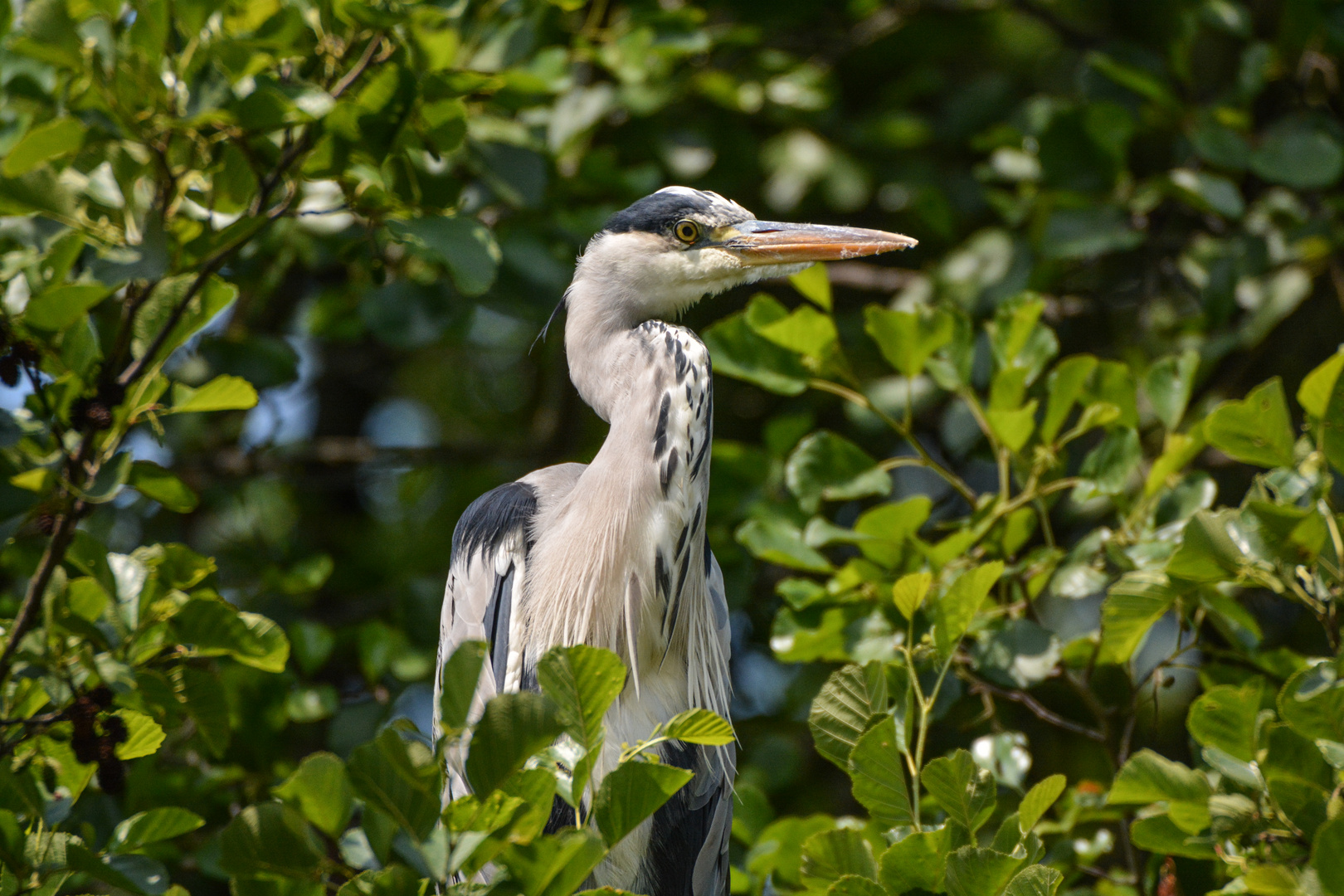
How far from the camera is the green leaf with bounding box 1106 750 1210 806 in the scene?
182cm

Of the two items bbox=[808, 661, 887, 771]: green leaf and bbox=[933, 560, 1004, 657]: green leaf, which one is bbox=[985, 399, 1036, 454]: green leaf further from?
bbox=[808, 661, 887, 771]: green leaf

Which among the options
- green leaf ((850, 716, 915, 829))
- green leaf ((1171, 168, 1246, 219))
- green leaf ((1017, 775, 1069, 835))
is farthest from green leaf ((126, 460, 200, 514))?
green leaf ((1171, 168, 1246, 219))

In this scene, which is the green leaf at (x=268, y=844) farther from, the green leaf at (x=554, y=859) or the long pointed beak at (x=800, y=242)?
the long pointed beak at (x=800, y=242)

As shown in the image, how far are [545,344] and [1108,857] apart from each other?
90.7 inches

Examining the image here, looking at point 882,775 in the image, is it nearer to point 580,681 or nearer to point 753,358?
point 580,681

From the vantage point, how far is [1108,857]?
2932mm

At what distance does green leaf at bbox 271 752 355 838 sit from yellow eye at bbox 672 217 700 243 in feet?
5.87

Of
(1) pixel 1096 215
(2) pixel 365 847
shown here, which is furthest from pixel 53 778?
(1) pixel 1096 215

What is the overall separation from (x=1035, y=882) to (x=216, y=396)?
1458 mm

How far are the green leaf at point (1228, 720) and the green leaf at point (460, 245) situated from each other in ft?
4.77

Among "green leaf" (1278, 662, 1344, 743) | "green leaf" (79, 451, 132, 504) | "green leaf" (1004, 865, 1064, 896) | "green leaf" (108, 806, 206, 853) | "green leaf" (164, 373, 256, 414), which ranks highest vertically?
"green leaf" (164, 373, 256, 414)

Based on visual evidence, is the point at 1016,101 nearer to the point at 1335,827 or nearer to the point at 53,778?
the point at 1335,827

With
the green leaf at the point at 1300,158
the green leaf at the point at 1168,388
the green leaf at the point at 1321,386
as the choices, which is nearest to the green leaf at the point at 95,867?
the green leaf at the point at 1321,386

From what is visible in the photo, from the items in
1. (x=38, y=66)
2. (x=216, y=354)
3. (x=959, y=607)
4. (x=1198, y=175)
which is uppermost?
(x=38, y=66)
